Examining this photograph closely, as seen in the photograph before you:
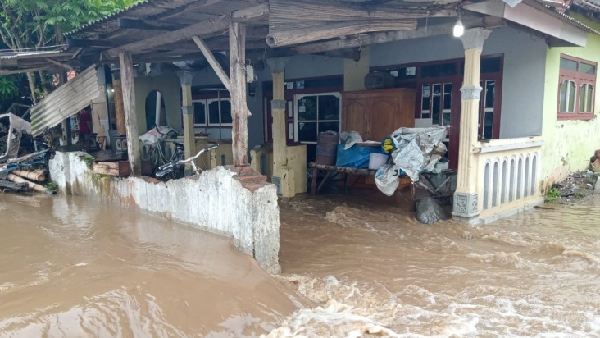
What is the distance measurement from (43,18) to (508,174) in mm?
11570

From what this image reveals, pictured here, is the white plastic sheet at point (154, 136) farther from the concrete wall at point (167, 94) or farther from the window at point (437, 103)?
the window at point (437, 103)

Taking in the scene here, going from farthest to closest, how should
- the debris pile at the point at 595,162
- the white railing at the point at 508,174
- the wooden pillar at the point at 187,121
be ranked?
the wooden pillar at the point at 187,121
the debris pile at the point at 595,162
the white railing at the point at 508,174

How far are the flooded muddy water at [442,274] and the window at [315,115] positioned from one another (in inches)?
125

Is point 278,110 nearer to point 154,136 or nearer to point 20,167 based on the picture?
point 154,136

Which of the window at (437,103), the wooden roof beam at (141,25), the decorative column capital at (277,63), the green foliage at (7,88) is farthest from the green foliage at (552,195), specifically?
the green foliage at (7,88)

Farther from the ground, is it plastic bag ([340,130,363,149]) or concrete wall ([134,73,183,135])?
concrete wall ([134,73,183,135])

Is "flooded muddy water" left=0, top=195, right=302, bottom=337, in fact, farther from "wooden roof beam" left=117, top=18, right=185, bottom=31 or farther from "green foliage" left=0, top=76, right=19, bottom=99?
"green foliage" left=0, top=76, right=19, bottom=99

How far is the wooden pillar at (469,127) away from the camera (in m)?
6.71

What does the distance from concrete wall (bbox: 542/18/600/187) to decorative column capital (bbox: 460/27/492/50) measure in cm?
214

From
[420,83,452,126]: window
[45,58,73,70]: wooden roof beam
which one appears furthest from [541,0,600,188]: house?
[45,58,73,70]: wooden roof beam

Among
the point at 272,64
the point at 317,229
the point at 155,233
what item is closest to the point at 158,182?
the point at 155,233

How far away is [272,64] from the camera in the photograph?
365 inches

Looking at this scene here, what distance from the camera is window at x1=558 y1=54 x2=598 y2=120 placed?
8781 mm

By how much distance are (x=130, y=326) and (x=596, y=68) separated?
35.8 feet
